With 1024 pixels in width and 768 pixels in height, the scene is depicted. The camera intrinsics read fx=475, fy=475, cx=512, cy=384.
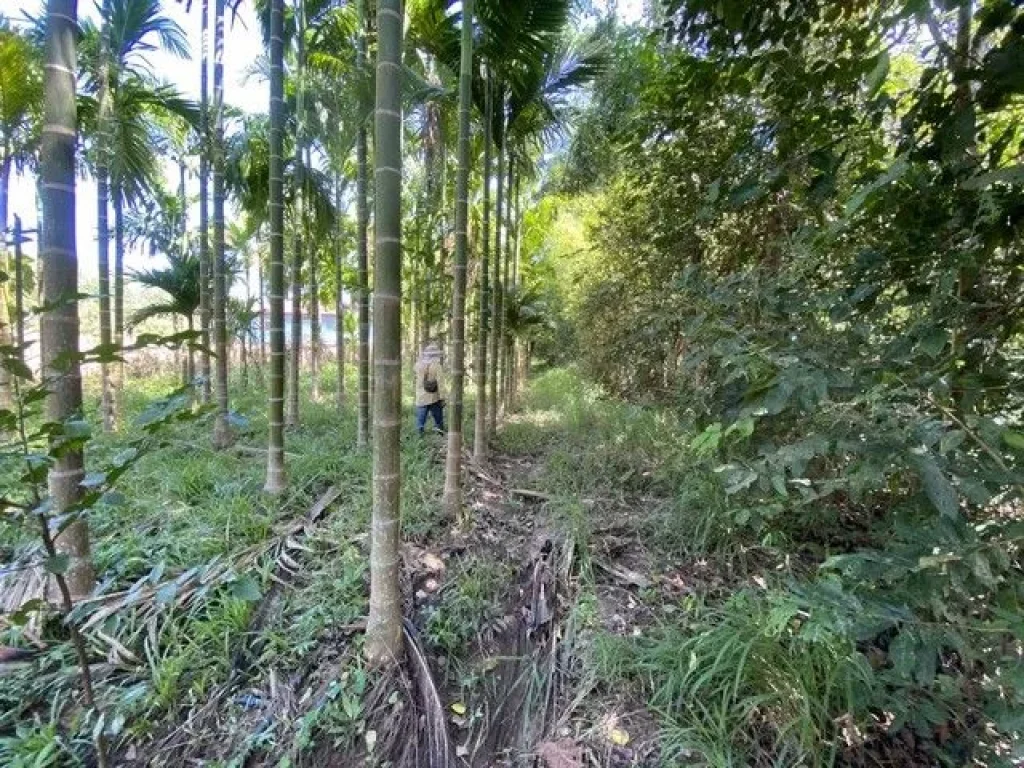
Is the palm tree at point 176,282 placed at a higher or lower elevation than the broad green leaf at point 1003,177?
higher

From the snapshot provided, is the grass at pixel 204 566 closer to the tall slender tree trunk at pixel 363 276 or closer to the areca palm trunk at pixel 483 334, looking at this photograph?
the tall slender tree trunk at pixel 363 276

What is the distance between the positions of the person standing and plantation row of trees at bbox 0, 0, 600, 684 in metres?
0.45

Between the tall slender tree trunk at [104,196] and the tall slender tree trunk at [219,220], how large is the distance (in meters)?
0.81

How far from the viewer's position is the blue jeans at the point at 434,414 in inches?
193

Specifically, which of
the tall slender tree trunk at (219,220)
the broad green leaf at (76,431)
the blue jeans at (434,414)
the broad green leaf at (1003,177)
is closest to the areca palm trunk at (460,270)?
the blue jeans at (434,414)

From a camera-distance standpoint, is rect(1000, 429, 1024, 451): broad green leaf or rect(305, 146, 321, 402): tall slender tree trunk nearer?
rect(1000, 429, 1024, 451): broad green leaf

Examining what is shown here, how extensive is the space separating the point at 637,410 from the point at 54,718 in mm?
4409

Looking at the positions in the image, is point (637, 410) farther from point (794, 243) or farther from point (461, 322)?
point (794, 243)

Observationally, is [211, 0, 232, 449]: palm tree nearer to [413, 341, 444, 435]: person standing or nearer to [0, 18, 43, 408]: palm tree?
[0, 18, 43, 408]: palm tree

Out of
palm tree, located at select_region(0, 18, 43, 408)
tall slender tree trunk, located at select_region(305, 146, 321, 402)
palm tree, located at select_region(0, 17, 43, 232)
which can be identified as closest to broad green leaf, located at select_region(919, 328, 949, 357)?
palm tree, located at select_region(0, 18, 43, 408)

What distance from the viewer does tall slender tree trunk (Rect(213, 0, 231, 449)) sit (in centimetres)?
407

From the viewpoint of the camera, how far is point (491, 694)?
204 cm

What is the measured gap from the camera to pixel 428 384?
4.83 m

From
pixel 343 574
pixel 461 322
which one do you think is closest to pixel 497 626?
pixel 343 574
